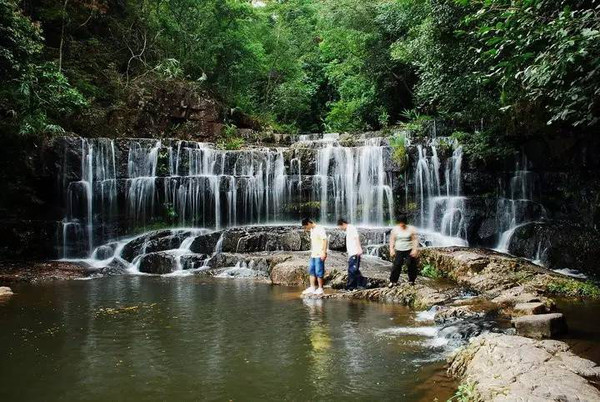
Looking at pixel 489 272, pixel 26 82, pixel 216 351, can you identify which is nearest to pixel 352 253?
pixel 489 272

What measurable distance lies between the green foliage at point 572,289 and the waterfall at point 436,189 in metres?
7.51

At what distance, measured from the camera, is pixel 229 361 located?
5484mm

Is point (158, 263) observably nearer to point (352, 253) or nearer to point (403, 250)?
point (352, 253)

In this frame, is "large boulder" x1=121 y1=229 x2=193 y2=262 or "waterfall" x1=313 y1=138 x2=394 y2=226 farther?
"waterfall" x1=313 y1=138 x2=394 y2=226

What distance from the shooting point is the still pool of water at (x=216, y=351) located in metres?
4.59

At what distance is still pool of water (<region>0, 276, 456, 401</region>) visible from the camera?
4594mm

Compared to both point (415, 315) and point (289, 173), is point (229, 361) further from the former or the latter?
point (289, 173)

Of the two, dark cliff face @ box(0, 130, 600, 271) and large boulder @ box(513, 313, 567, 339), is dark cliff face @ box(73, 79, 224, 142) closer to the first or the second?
dark cliff face @ box(0, 130, 600, 271)

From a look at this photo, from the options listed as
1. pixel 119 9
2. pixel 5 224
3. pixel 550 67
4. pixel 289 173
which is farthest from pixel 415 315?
pixel 119 9

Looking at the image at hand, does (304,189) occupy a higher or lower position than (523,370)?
higher

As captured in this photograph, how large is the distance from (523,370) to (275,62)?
29776mm

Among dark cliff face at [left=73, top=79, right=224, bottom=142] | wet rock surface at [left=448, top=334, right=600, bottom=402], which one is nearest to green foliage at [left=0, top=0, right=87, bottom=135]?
dark cliff face at [left=73, top=79, right=224, bottom=142]

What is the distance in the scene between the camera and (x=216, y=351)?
5895 mm

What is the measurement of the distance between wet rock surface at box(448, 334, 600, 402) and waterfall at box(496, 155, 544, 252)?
11227 millimetres
